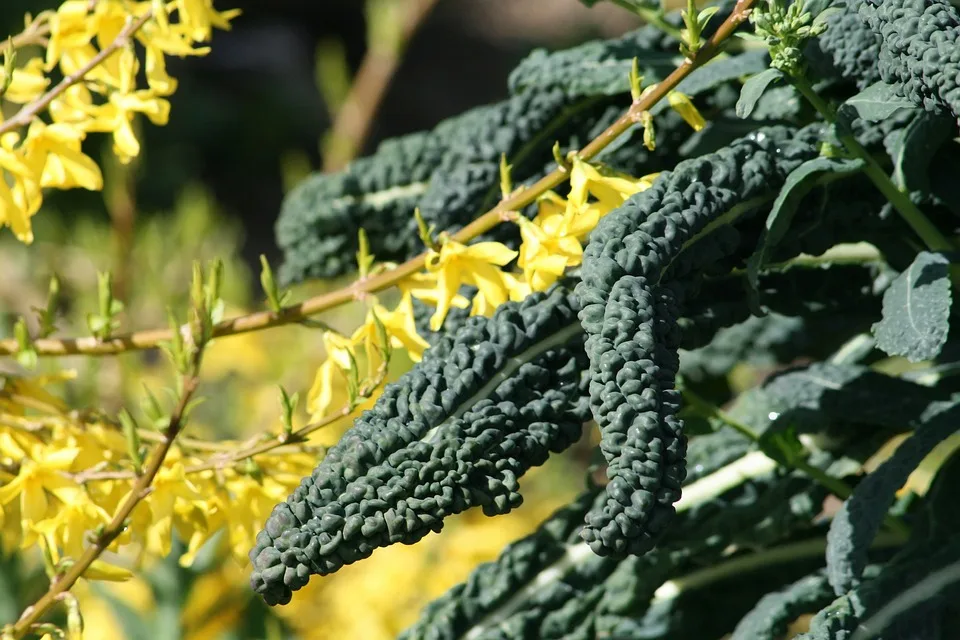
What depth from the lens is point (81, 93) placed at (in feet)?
2.35

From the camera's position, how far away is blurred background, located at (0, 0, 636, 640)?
109 cm

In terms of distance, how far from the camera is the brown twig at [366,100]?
1.51 m

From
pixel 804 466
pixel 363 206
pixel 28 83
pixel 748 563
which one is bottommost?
pixel 748 563

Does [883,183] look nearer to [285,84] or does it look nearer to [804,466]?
[804,466]

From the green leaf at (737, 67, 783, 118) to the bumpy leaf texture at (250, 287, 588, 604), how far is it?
0.45ft

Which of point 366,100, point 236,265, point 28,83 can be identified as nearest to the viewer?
point 28,83

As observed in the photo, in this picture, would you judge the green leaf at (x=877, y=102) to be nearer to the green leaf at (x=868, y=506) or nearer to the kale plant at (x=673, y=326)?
the kale plant at (x=673, y=326)

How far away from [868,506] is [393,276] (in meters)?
0.32

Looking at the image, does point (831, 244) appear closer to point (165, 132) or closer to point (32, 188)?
point (32, 188)

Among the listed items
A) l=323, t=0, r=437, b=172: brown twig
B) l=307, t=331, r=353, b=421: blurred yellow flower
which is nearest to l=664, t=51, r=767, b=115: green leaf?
l=307, t=331, r=353, b=421: blurred yellow flower

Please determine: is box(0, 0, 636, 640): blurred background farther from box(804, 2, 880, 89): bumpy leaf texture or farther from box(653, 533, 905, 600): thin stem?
box(804, 2, 880, 89): bumpy leaf texture

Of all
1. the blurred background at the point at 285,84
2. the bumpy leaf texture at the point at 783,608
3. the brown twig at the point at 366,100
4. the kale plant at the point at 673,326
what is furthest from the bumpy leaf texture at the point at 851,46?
the blurred background at the point at 285,84

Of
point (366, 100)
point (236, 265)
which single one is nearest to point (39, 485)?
point (366, 100)

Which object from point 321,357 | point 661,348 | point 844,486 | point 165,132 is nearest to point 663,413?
point 661,348
